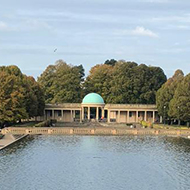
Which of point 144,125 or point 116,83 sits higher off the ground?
point 116,83

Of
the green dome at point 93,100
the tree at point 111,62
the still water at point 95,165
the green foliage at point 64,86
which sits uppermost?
the tree at point 111,62

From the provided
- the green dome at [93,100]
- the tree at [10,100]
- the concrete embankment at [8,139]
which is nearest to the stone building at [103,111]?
the green dome at [93,100]

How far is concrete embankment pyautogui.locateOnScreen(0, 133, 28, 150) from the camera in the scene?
53250mm

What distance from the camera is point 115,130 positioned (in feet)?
235

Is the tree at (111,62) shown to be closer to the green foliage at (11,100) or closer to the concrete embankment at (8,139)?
the green foliage at (11,100)

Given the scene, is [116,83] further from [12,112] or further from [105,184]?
[105,184]

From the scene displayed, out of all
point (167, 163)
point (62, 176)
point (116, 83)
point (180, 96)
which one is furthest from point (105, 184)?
point (116, 83)

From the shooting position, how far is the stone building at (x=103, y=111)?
10688 centimetres

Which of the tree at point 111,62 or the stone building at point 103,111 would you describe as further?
the tree at point 111,62

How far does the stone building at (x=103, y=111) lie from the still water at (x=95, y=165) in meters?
43.8

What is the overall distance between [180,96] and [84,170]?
45.8m

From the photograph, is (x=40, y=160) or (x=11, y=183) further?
(x=40, y=160)

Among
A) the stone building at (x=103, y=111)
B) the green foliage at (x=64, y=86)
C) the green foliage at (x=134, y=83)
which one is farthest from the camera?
the green foliage at (x=64, y=86)

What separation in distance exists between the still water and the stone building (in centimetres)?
4379
